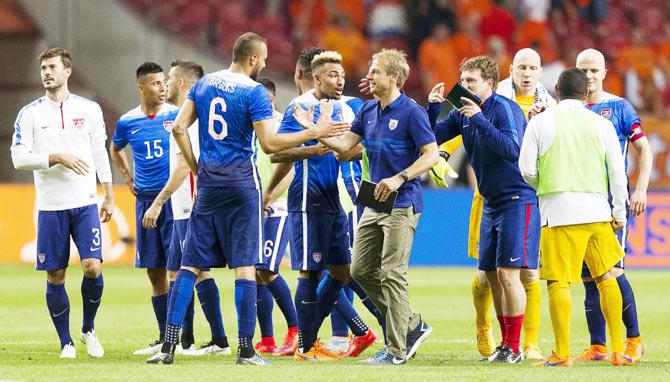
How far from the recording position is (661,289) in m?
17.2

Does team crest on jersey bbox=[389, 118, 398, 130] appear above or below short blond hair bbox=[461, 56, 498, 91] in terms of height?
below

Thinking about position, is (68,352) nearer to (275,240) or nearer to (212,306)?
(212,306)

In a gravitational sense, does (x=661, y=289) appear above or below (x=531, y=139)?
below

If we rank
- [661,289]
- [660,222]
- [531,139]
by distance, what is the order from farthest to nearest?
[660,222] < [661,289] < [531,139]

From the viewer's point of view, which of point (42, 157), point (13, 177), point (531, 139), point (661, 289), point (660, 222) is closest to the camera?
point (531, 139)

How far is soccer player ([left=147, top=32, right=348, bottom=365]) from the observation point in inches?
358

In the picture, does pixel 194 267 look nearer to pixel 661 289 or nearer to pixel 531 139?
pixel 531 139

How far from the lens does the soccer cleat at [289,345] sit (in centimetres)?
1064

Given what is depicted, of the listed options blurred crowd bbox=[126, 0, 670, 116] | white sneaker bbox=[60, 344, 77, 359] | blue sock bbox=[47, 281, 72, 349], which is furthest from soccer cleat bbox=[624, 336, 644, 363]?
blurred crowd bbox=[126, 0, 670, 116]

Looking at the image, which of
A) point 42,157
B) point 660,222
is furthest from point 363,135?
point 660,222

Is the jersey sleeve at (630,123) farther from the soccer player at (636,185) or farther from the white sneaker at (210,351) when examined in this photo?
the white sneaker at (210,351)

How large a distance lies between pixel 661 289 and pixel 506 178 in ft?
26.9

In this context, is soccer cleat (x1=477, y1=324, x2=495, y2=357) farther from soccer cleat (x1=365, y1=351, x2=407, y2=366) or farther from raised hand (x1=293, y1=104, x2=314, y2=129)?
raised hand (x1=293, y1=104, x2=314, y2=129)

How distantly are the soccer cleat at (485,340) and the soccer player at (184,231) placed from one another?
199cm
